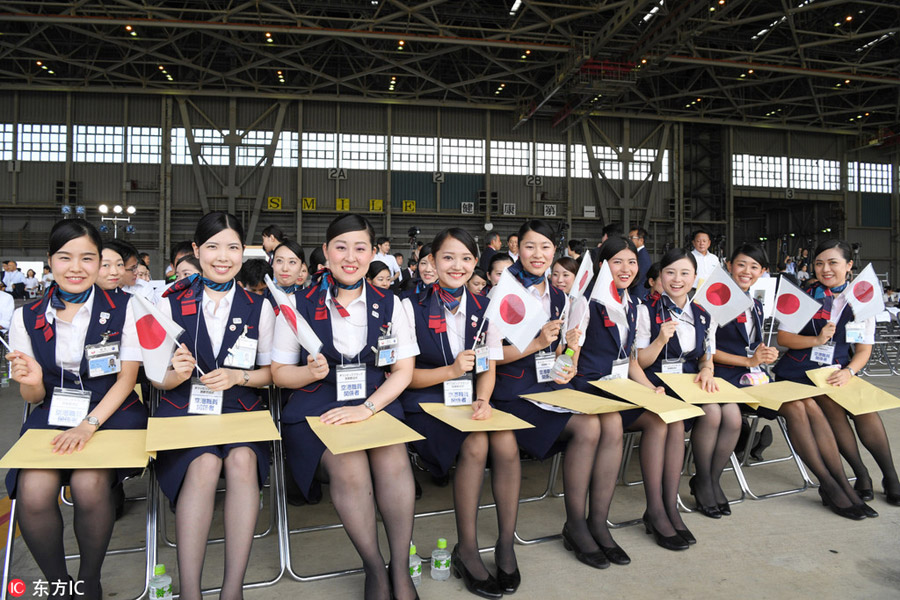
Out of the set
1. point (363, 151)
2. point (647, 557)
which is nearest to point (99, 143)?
point (363, 151)

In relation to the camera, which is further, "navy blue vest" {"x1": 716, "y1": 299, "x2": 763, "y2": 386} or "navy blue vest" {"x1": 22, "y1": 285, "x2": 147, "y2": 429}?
"navy blue vest" {"x1": 716, "y1": 299, "x2": 763, "y2": 386}

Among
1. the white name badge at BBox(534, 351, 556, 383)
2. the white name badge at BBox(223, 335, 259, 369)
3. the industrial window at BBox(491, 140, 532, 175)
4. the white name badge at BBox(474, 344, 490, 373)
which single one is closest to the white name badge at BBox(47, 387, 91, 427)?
the white name badge at BBox(223, 335, 259, 369)

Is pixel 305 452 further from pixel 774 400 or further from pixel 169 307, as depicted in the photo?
pixel 774 400

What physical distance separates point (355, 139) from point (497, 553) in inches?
682

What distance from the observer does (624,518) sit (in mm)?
2912

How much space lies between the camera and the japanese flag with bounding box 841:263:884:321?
3281 mm

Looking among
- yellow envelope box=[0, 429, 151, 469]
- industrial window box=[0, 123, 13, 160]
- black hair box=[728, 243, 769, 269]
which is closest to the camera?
yellow envelope box=[0, 429, 151, 469]

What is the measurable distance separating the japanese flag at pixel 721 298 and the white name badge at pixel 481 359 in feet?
4.68

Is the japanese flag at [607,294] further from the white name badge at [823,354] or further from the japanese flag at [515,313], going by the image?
the white name badge at [823,354]

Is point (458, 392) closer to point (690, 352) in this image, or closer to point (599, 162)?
point (690, 352)

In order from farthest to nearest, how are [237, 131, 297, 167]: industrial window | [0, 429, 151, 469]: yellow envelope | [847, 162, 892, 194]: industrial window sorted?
1. [847, 162, 892, 194]: industrial window
2. [237, 131, 297, 167]: industrial window
3. [0, 429, 151, 469]: yellow envelope

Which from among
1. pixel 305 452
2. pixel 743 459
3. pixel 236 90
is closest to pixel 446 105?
pixel 236 90

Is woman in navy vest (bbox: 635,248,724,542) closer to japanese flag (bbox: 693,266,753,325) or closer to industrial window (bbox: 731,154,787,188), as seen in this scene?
japanese flag (bbox: 693,266,753,325)

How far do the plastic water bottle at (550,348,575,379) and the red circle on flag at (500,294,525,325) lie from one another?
271mm
